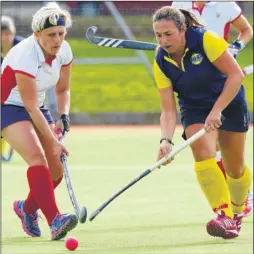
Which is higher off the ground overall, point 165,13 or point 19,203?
Answer: point 165,13

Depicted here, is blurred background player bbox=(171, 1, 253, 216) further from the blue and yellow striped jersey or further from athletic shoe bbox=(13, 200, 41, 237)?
athletic shoe bbox=(13, 200, 41, 237)

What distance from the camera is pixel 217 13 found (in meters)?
7.95

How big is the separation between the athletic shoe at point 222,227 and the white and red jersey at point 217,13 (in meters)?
2.12

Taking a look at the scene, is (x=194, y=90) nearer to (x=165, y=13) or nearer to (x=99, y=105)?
(x=165, y=13)

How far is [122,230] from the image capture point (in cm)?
670

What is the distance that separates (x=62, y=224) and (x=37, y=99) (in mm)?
731

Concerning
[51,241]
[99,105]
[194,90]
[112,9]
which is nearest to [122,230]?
[51,241]

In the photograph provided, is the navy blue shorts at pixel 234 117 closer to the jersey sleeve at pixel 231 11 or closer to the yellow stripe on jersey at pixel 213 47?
the yellow stripe on jersey at pixel 213 47

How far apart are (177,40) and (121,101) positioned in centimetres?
1249

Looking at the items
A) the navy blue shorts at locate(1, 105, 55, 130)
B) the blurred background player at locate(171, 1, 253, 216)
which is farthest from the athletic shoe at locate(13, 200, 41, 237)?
the blurred background player at locate(171, 1, 253, 216)

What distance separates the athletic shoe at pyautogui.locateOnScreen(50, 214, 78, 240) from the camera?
6191 mm

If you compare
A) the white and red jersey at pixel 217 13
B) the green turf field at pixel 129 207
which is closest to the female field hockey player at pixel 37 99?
the green turf field at pixel 129 207

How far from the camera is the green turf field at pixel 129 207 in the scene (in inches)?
236

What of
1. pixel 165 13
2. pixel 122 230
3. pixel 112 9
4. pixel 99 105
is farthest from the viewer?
pixel 99 105
